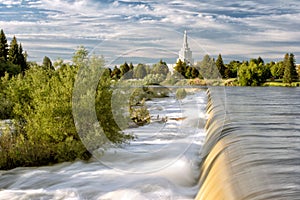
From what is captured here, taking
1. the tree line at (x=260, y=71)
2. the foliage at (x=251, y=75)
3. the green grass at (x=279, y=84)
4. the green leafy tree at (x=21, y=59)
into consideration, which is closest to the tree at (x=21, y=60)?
the green leafy tree at (x=21, y=59)

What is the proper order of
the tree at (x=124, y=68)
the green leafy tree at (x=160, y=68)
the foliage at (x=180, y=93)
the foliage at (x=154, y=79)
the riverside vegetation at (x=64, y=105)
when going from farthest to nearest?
1. the foliage at (x=180, y=93)
2. the riverside vegetation at (x=64, y=105)
3. the foliage at (x=154, y=79)
4. the tree at (x=124, y=68)
5. the green leafy tree at (x=160, y=68)

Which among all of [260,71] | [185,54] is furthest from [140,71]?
[260,71]

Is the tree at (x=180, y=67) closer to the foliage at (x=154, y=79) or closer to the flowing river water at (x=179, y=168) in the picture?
the foliage at (x=154, y=79)

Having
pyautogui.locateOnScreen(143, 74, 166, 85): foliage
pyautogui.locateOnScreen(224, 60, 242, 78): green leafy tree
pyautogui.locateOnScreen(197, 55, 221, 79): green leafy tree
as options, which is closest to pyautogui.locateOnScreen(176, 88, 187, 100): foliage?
pyautogui.locateOnScreen(197, 55, 221, 79): green leafy tree

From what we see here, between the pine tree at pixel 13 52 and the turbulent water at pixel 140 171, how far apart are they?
1293 inches

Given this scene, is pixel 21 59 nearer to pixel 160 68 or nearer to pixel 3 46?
pixel 3 46

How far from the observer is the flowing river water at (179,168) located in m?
5.08

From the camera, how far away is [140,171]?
7.54 m

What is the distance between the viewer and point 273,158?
622cm

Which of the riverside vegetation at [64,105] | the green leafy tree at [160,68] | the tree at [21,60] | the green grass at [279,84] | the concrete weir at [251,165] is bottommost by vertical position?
the green grass at [279,84]

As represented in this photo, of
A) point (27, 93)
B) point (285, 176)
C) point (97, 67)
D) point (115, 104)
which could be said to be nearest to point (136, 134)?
point (115, 104)

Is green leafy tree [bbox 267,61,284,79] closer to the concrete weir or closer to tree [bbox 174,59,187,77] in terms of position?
the concrete weir

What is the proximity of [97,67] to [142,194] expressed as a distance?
321cm

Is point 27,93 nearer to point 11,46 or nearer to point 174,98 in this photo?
point 174,98
